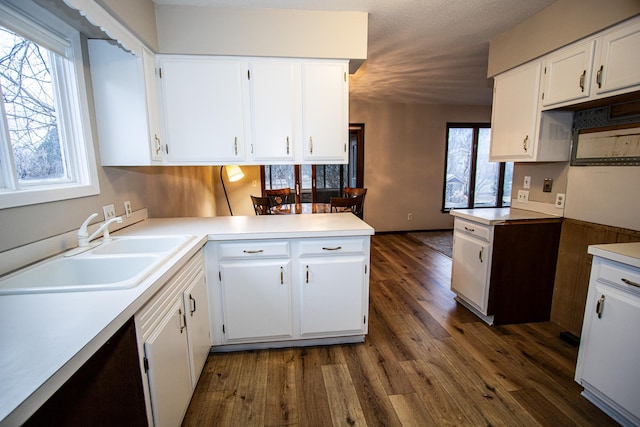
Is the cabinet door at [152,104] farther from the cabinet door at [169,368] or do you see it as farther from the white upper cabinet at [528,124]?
the white upper cabinet at [528,124]

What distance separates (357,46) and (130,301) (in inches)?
85.8

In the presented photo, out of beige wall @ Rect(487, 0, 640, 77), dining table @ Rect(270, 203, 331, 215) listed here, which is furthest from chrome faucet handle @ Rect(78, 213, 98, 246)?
beige wall @ Rect(487, 0, 640, 77)

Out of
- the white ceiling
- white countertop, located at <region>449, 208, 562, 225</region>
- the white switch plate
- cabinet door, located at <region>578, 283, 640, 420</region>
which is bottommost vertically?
cabinet door, located at <region>578, 283, 640, 420</region>

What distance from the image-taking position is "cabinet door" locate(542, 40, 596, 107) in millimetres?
1848

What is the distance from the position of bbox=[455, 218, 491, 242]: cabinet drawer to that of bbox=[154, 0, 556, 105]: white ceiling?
5.37ft

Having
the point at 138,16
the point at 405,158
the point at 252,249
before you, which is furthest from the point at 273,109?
the point at 405,158

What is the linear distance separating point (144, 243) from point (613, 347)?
8.70 ft

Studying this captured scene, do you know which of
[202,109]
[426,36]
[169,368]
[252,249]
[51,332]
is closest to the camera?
[51,332]

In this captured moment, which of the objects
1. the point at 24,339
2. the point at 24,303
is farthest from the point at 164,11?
the point at 24,339

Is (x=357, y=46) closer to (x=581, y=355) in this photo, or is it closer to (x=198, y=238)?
(x=198, y=238)

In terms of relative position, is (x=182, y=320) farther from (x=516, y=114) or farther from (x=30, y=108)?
(x=516, y=114)

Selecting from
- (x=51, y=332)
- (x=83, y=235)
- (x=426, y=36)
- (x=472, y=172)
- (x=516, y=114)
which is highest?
(x=426, y=36)

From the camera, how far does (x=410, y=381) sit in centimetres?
180

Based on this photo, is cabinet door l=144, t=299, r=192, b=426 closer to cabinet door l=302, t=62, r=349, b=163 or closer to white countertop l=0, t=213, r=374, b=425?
white countertop l=0, t=213, r=374, b=425
